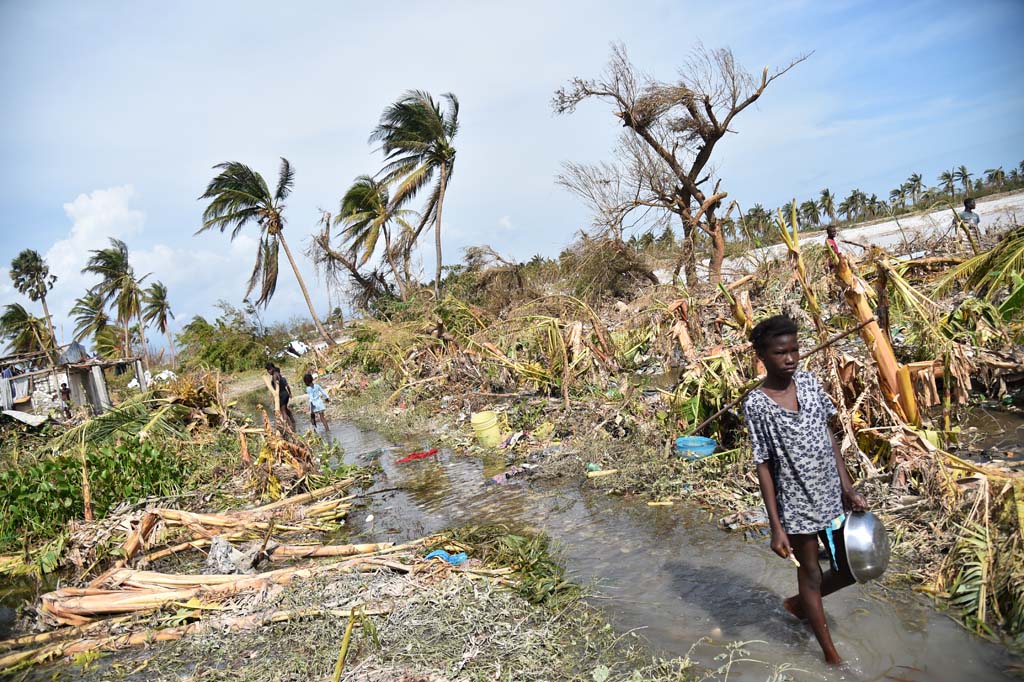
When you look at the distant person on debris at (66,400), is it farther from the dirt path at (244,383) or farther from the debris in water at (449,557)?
the debris in water at (449,557)

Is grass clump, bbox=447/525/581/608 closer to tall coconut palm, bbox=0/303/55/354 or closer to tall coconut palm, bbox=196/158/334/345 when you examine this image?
tall coconut palm, bbox=196/158/334/345

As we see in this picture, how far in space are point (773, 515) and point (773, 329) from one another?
0.76 metres

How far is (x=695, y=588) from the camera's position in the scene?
3385 millimetres

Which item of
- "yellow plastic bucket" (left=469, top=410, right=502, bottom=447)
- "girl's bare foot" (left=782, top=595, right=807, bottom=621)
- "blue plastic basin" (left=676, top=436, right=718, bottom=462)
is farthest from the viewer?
"yellow plastic bucket" (left=469, top=410, right=502, bottom=447)

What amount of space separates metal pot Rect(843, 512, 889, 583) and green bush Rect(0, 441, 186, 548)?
6665 millimetres

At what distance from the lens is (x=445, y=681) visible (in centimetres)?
269

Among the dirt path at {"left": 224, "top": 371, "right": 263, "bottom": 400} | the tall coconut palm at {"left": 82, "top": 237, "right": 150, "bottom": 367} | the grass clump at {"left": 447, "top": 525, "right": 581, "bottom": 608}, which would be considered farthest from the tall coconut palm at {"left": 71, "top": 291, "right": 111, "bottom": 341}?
the grass clump at {"left": 447, "top": 525, "right": 581, "bottom": 608}

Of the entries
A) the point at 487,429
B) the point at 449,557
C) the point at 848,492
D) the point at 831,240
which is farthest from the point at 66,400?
the point at 848,492

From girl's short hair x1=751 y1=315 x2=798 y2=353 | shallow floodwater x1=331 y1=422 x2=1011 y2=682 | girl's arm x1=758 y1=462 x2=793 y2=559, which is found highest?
girl's short hair x1=751 y1=315 x2=798 y2=353

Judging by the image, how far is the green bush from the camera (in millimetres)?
6074

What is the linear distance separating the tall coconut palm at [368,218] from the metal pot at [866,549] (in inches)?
767

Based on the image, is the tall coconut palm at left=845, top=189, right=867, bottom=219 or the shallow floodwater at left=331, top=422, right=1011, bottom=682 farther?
the tall coconut palm at left=845, top=189, right=867, bottom=219

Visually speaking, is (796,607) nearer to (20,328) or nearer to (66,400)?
(66,400)

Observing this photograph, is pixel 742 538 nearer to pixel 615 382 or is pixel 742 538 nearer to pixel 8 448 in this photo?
pixel 615 382
